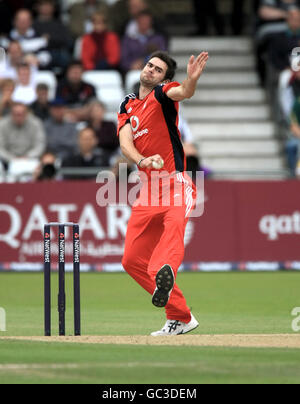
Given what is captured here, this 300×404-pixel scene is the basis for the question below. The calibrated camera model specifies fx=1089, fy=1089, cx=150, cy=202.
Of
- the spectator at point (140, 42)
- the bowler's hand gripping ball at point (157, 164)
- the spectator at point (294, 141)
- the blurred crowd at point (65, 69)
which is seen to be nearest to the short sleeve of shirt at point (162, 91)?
the bowler's hand gripping ball at point (157, 164)

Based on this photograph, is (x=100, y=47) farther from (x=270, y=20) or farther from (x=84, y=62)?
(x=270, y=20)

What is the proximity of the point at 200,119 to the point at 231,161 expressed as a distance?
1.69 metres

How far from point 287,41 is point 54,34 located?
5.02 metres

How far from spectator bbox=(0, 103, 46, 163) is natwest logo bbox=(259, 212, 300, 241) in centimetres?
448

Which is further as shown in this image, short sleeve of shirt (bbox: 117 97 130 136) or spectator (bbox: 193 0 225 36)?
spectator (bbox: 193 0 225 36)

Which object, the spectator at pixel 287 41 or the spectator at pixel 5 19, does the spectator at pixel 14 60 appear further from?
the spectator at pixel 287 41

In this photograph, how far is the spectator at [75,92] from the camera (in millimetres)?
22062

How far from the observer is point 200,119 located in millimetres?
24734

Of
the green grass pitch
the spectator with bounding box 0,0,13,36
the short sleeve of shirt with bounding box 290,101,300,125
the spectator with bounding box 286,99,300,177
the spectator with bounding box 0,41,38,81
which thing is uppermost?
the spectator with bounding box 0,0,13,36

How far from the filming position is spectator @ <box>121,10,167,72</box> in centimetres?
2342

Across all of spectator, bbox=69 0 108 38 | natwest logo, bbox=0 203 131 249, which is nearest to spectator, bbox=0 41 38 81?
spectator, bbox=69 0 108 38

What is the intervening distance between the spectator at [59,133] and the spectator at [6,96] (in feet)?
3.28

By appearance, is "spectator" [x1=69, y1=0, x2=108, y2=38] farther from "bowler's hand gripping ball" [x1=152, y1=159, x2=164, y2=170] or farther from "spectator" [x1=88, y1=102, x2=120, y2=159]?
"bowler's hand gripping ball" [x1=152, y1=159, x2=164, y2=170]

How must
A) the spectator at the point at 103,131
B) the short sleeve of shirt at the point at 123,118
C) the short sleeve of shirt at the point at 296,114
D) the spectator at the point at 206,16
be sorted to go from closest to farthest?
the short sleeve of shirt at the point at 123,118 < the spectator at the point at 103,131 < the short sleeve of shirt at the point at 296,114 < the spectator at the point at 206,16
